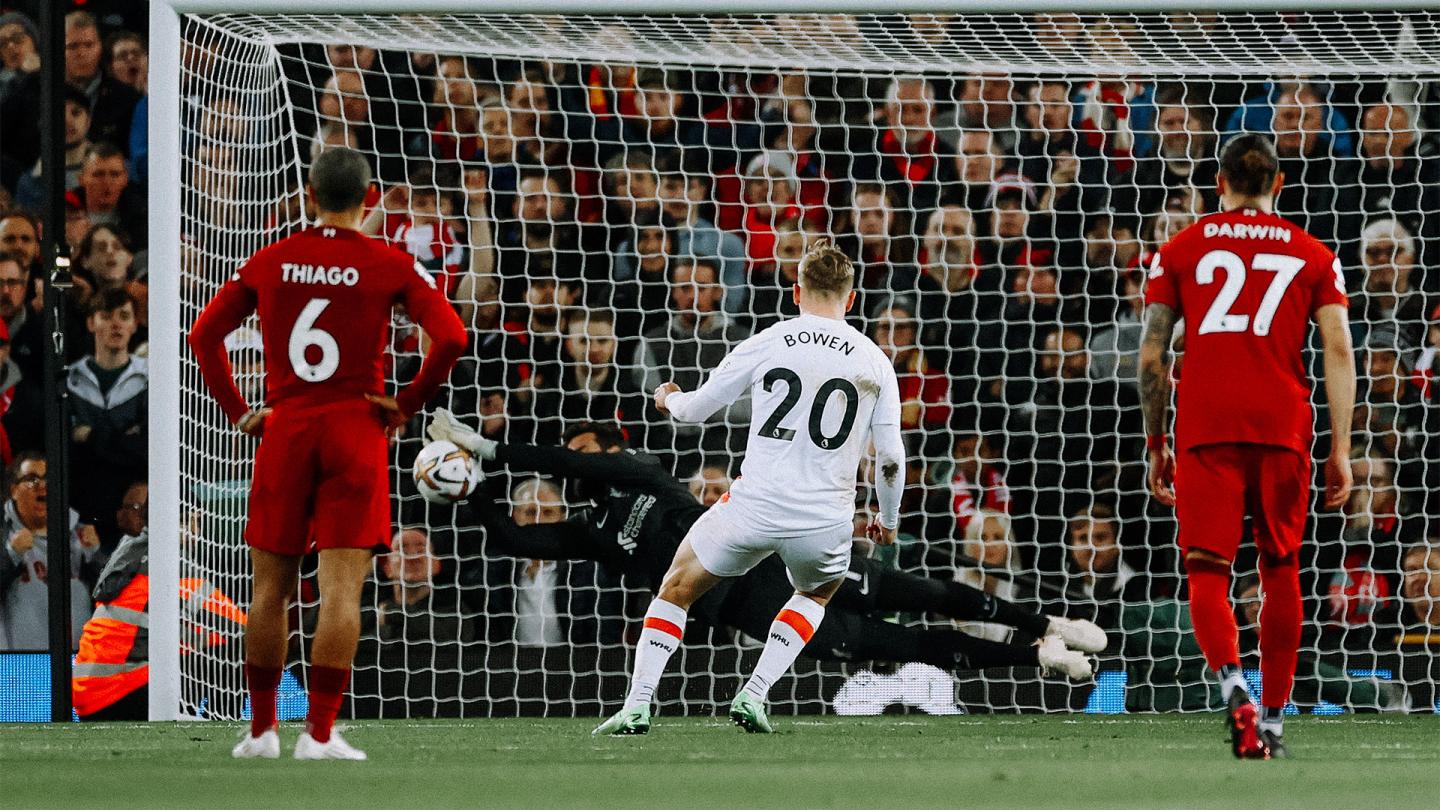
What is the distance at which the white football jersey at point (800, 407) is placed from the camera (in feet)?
18.6

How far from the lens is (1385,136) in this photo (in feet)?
28.1

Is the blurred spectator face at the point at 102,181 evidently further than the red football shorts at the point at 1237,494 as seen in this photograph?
Yes

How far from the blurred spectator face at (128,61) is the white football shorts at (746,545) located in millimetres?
4726

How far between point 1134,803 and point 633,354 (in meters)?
5.36

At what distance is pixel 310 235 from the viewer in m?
4.55

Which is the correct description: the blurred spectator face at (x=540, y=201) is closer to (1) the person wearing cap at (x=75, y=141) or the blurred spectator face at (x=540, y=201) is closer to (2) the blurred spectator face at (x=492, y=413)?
(2) the blurred spectator face at (x=492, y=413)

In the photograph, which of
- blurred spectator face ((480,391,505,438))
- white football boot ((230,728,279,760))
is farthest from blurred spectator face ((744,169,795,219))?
white football boot ((230,728,279,760))

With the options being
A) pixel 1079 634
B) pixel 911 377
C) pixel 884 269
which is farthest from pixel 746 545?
→ pixel 884 269

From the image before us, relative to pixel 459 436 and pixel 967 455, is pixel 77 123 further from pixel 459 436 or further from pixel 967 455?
pixel 967 455

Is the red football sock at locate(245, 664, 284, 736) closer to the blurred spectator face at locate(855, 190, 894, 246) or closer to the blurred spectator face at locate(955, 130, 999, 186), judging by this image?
the blurred spectator face at locate(855, 190, 894, 246)

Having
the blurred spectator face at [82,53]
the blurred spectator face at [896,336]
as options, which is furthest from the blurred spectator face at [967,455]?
the blurred spectator face at [82,53]

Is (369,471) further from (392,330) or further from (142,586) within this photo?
(392,330)

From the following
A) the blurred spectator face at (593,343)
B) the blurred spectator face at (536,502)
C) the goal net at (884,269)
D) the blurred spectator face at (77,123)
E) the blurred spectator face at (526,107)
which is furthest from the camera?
the blurred spectator face at (77,123)

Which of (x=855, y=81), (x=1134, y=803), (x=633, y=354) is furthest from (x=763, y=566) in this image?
(x=1134, y=803)
